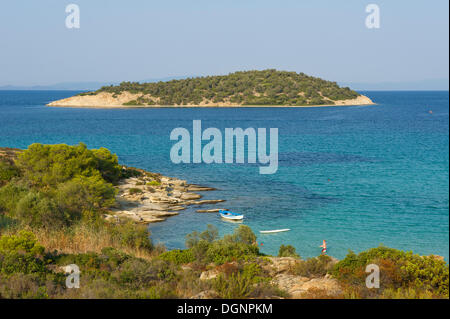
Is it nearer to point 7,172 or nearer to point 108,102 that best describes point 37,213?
point 7,172

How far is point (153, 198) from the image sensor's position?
26.1 m

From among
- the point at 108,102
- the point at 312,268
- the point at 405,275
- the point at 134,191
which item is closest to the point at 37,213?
the point at 312,268

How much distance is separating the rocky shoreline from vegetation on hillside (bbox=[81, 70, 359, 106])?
118847 millimetres

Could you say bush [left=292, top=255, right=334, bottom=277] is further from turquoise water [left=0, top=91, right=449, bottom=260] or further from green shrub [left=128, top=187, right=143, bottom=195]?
green shrub [left=128, top=187, right=143, bottom=195]

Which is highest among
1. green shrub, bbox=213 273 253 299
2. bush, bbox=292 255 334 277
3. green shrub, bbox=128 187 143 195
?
green shrub, bbox=213 273 253 299

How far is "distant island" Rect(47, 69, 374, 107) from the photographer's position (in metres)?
148

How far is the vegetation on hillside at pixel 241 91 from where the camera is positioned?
14912 cm

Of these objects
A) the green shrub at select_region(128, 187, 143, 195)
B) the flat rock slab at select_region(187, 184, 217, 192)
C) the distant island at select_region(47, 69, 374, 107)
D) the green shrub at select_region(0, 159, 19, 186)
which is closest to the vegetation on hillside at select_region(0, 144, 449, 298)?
the green shrub at select_region(0, 159, 19, 186)

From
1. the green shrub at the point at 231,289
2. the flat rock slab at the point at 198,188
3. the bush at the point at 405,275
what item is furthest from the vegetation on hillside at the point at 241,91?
the green shrub at the point at 231,289

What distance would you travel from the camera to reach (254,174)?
120 ft

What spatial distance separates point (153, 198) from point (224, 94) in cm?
12898
